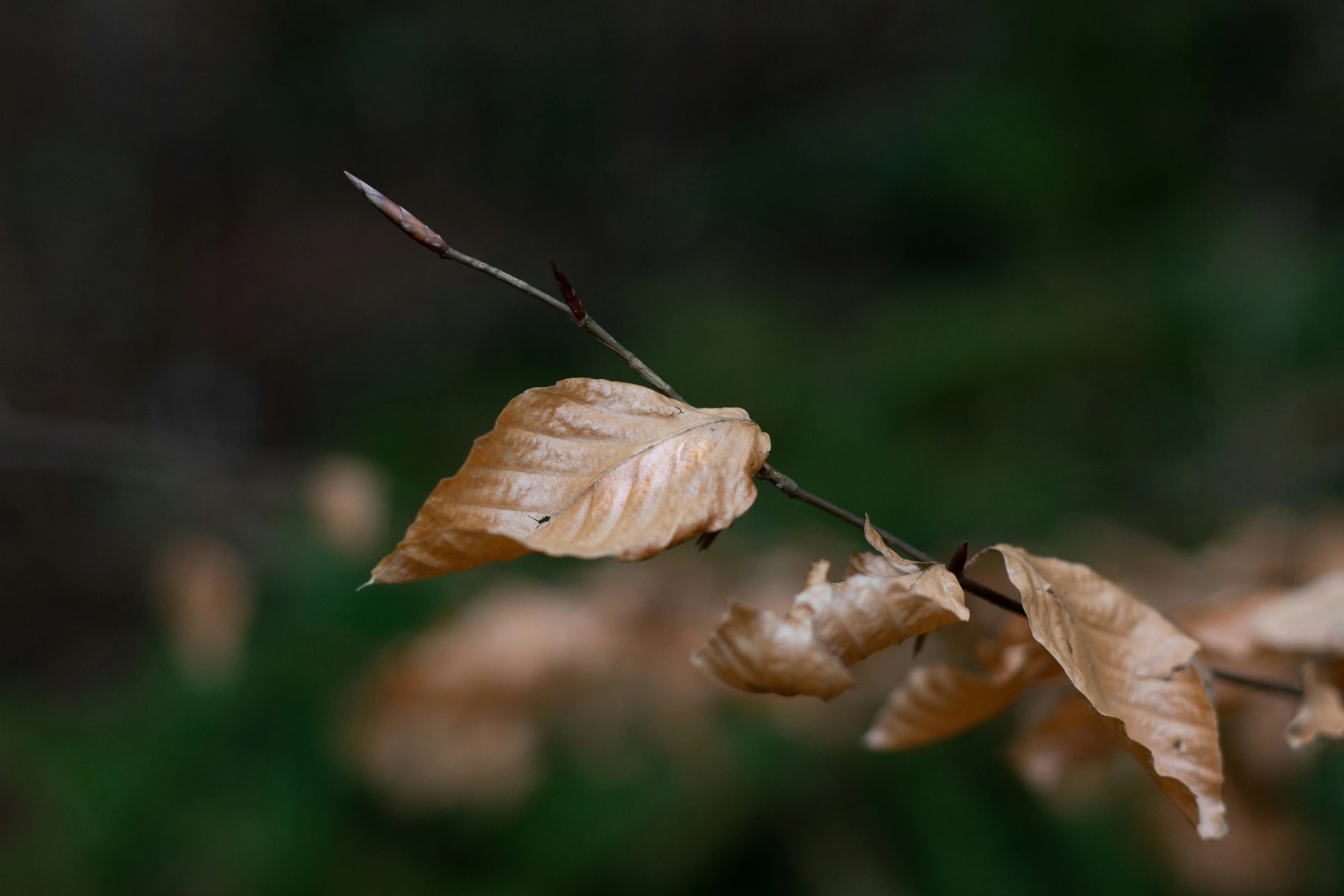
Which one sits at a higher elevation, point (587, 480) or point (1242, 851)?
point (587, 480)

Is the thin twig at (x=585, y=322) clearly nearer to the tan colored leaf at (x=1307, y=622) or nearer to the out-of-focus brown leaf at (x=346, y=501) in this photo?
the tan colored leaf at (x=1307, y=622)

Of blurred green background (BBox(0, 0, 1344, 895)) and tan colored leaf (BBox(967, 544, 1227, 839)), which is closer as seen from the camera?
tan colored leaf (BBox(967, 544, 1227, 839))

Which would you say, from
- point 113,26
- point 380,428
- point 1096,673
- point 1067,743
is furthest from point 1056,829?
point 113,26

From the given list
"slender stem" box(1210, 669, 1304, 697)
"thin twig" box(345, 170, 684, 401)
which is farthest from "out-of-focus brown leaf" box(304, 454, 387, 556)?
"slender stem" box(1210, 669, 1304, 697)

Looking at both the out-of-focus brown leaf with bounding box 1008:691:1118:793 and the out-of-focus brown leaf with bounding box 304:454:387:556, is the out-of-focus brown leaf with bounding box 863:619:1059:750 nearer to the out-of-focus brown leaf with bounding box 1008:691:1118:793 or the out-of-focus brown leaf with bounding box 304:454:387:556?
the out-of-focus brown leaf with bounding box 1008:691:1118:793

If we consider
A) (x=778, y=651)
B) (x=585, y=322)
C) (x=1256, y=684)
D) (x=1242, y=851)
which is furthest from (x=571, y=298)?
(x=1242, y=851)

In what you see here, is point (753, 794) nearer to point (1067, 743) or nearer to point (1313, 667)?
point (1067, 743)

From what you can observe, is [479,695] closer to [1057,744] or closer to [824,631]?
[1057,744]
